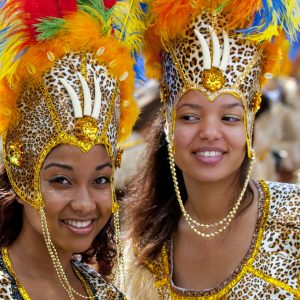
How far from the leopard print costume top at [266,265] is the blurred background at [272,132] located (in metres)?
2.28

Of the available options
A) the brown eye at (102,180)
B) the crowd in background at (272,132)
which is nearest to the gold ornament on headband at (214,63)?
the brown eye at (102,180)

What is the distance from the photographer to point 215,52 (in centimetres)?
428

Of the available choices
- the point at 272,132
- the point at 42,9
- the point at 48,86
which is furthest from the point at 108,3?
the point at 272,132

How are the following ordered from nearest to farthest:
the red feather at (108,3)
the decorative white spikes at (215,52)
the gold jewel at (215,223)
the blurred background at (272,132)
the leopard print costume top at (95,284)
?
the red feather at (108,3) < the leopard print costume top at (95,284) < the decorative white spikes at (215,52) < the gold jewel at (215,223) < the blurred background at (272,132)

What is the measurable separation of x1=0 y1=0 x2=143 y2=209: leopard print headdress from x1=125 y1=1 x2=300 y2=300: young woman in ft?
2.24

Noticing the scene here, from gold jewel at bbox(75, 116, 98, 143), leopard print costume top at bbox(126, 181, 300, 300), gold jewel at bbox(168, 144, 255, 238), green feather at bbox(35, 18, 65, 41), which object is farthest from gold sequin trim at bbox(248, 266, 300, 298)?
green feather at bbox(35, 18, 65, 41)

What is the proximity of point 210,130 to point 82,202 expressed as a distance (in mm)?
883

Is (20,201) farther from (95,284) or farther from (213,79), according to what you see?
(213,79)

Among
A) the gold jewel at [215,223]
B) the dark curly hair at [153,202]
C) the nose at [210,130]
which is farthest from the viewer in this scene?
the dark curly hair at [153,202]

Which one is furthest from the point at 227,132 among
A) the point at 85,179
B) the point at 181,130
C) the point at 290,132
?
the point at 290,132

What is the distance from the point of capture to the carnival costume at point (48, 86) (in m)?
3.61

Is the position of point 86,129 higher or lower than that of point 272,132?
lower

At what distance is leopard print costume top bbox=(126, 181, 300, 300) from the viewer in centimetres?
424

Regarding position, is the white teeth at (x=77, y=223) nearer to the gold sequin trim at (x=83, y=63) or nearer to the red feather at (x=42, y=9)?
the gold sequin trim at (x=83, y=63)
